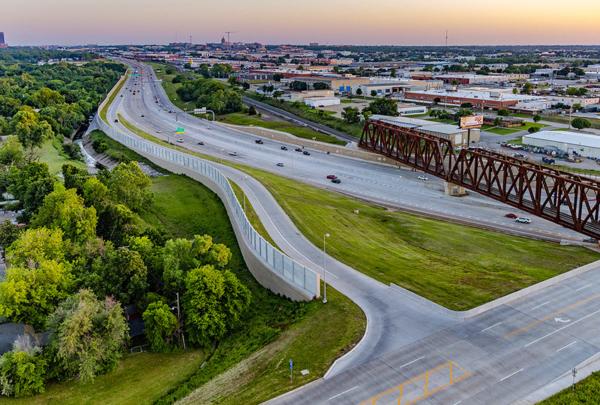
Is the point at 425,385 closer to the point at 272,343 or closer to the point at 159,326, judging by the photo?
the point at 272,343

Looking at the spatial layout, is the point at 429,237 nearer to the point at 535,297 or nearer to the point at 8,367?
the point at 535,297

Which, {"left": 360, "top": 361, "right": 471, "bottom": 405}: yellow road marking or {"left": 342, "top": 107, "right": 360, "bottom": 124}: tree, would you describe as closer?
{"left": 360, "top": 361, "right": 471, "bottom": 405}: yellow road marking

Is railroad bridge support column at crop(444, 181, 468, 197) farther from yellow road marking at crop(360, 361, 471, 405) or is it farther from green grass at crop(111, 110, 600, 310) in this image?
yellow road marking at crop(360, 361, 471, 405)

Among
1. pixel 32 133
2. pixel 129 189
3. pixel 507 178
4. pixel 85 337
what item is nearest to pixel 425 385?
pixel 85 337

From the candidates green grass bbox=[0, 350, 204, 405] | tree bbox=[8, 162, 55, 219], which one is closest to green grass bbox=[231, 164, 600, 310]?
green grass bbox=[0, 350, 204, 405]

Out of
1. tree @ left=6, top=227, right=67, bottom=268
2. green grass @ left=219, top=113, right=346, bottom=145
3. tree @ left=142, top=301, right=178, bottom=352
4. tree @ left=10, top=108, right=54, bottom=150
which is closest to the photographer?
tree @ left=142, top=301, right=178, bottom=352

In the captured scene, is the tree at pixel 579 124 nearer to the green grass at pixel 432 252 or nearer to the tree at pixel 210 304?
the green grass at pixel 432 252
